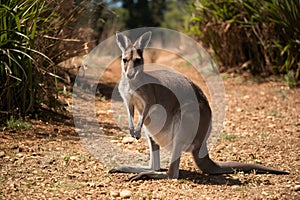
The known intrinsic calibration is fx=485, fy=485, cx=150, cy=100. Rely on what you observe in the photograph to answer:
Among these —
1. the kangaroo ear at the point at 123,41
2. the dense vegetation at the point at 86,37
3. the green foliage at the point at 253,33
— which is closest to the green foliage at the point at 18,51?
the dense vegetation at the point at 86,37

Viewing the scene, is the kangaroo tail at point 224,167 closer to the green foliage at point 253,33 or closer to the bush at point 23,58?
the bush at point 23,58

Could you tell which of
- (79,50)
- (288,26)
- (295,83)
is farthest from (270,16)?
(79,50)

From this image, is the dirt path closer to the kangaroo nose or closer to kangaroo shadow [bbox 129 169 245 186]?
kangaroo shadow [bbox 129 169 245 186]

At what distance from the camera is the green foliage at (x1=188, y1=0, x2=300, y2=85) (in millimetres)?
7281

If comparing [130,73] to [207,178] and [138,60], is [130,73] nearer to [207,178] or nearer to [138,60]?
[138,60]

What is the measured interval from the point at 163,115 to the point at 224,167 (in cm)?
63

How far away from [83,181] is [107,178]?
187 millimetres

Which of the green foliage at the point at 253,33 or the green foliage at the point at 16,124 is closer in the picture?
the green foliage at the point at 16,124

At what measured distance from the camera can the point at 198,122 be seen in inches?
141

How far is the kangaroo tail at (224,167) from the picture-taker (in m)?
3.63

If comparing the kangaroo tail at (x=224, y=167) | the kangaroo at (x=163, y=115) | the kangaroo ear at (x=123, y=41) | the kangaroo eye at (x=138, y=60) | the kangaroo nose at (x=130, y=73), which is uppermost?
the kangaroo ear at (x=123, y=41)

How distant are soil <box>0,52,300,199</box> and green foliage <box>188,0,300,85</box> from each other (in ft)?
5.83

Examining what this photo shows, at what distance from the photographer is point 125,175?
365cm

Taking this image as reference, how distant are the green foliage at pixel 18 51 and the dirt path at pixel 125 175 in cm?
37
